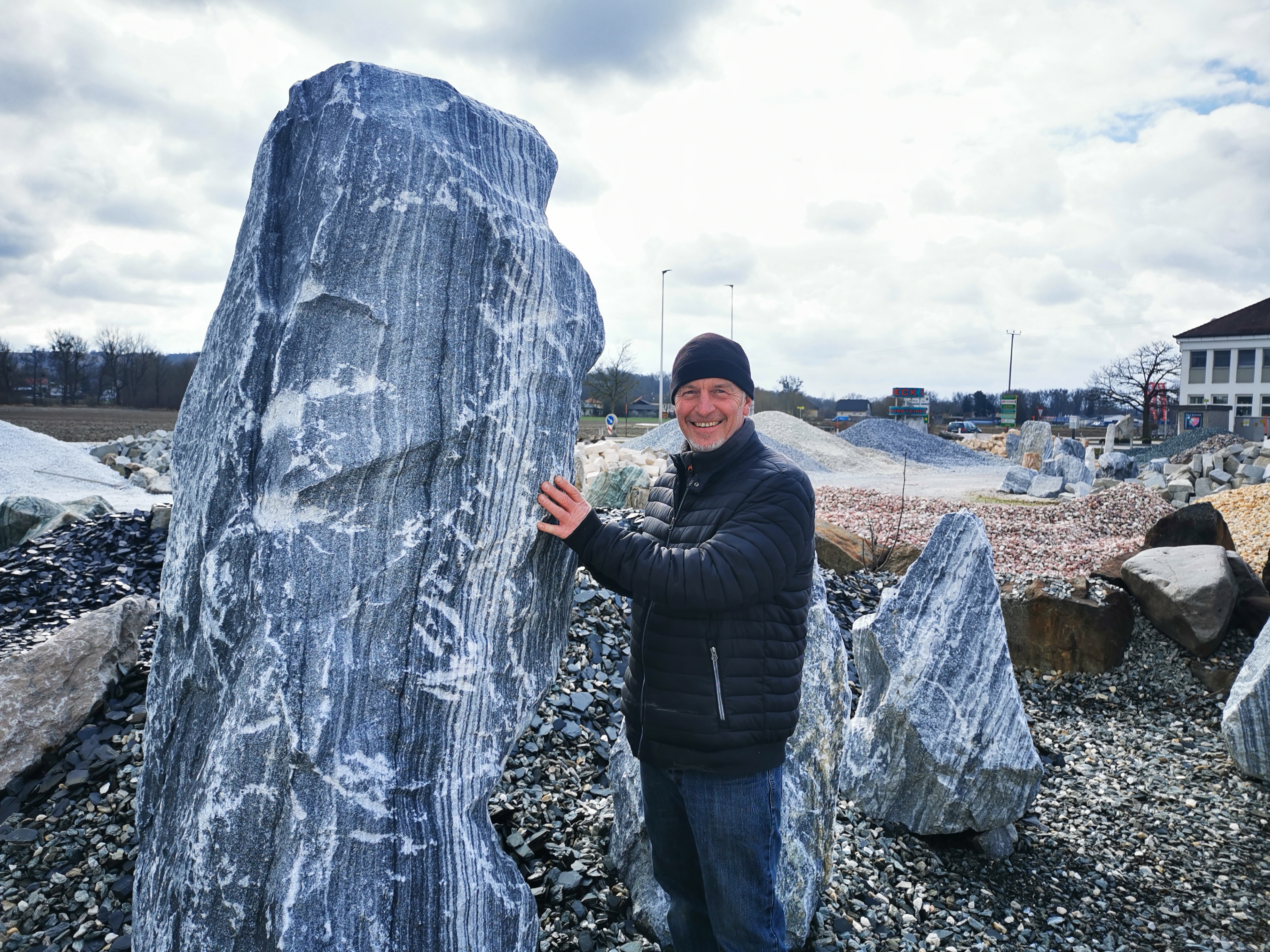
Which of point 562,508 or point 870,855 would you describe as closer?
point 562,508

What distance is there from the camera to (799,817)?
3320 mm

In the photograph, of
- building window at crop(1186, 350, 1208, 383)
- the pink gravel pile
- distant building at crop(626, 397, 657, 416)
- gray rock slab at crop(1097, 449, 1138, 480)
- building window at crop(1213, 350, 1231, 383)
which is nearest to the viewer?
the pink gravel pile

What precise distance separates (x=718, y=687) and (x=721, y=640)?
0.45 feet

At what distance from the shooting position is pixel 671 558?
7.55ft

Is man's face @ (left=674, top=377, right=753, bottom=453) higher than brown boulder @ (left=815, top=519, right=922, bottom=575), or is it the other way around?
man's face @ (left=674, top=377, right=753, bottom=453)

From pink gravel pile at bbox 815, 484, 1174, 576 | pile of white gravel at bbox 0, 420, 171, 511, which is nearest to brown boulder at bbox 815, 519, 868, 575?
pink gravel pile at bbox 815, 484, 1174, 576

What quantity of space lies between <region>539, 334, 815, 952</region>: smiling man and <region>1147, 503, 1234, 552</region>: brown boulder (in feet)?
24.3

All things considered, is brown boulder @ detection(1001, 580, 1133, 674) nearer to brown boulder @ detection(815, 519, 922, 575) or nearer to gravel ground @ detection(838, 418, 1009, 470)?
brown boulder @ detection(815, 519, 922, 575)

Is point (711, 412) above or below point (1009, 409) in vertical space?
below

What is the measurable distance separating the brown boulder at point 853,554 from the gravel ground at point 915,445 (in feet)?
59.6

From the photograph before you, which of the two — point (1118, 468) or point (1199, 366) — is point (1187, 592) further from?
point (1199, 366)

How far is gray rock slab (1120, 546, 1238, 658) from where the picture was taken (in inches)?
252

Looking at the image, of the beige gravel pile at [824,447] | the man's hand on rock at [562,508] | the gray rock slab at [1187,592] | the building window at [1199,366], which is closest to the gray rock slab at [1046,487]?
the beige gravel pile at [824,447]

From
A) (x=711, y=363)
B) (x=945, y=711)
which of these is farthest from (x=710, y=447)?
(x=945, y=711)
